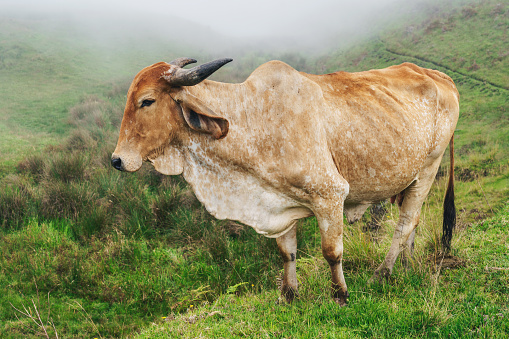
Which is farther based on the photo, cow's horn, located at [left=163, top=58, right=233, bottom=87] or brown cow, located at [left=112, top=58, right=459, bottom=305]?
brown cow, located at [left=112, top=58, right=459, bottom=305]

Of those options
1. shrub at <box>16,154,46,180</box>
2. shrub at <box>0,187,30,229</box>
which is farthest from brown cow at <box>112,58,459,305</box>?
shrub at <box>16,154,46,180</box>

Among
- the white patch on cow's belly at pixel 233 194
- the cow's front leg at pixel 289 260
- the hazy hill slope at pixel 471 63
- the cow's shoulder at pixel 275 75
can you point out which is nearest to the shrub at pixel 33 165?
the white patch on cow's belly at pixel 233 194

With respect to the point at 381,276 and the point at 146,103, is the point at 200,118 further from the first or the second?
the point at 381,276

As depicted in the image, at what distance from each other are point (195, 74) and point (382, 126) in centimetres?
179

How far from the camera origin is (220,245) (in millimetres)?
5680

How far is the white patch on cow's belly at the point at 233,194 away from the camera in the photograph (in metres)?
3.00

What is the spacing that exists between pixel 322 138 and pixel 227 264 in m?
3.21

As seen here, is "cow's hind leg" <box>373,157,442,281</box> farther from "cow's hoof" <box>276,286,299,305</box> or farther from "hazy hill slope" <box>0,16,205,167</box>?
"hazy hill slope" <box>0,16,205,167</box>

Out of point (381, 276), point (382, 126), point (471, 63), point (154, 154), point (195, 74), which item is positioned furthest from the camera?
point (471, 63)

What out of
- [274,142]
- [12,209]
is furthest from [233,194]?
[12,209]

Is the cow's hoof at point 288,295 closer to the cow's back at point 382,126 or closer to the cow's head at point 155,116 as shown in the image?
the cow's back at point 382,126

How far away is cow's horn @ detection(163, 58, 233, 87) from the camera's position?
2552 millimetres

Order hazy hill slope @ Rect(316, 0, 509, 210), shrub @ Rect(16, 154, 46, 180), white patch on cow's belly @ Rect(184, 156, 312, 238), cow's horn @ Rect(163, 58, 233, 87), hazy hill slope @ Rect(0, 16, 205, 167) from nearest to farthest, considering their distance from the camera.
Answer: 1. cow's horn @ Rect(163, 58, 233, 87)
2. white patch on cow's belly @ Rect(184, 156, 312, 238)
3. hazy hill slope @ Rect(316, 0, 509, 210)
4. shrub @ Rect(16, 154, 46, 180)
5. hazy hill slope @ Rect(0, 16, 205, 167)

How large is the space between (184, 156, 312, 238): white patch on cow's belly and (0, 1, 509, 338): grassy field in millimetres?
952
